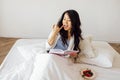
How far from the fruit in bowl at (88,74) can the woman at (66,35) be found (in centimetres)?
17

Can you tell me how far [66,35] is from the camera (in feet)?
5.37

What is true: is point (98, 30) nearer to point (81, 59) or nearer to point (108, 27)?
point (108, 27)

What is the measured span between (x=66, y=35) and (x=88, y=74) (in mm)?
378

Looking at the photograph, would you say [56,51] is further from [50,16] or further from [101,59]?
[50,16]

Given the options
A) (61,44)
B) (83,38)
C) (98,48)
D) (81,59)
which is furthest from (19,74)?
(98,48)

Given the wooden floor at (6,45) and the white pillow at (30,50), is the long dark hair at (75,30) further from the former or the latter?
the wooden floor at (6,45)

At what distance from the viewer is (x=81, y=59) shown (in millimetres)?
1654

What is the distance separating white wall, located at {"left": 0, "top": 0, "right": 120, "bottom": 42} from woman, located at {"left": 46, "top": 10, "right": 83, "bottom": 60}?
118cm

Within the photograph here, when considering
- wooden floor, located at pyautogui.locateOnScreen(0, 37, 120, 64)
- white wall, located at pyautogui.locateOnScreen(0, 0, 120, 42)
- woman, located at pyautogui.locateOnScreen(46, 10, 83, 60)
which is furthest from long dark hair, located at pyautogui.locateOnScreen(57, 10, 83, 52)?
white wall, located at pyautogui.locateOnScreen(0, 0, 120, 42)

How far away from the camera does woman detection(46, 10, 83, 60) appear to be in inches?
62.1

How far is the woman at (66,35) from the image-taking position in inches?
62.1

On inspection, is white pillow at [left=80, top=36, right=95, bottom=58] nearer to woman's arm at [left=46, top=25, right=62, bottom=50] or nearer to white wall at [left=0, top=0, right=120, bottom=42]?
woman's arm at [left=46, top=25, right=62, bottom=50]

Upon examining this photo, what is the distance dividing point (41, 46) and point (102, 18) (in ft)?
4.37

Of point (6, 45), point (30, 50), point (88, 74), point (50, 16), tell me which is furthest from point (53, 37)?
point (50, 16)
